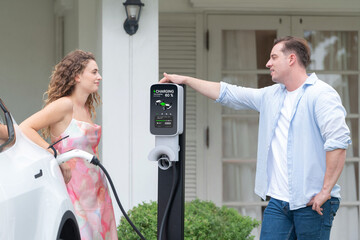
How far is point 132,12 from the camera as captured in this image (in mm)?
5285

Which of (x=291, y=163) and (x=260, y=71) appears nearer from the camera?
(x=291, y=163)

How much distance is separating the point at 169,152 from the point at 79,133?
26.0 inches

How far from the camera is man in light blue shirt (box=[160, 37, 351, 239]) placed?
11.6ft

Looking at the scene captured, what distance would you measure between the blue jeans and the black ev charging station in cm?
49

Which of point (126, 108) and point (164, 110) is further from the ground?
point (126, 108)

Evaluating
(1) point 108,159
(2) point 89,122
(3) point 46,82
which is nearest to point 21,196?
(2) point 89,122

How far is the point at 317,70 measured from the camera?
7.00 m

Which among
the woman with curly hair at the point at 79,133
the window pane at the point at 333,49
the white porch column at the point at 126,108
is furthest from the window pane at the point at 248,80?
the woman with curly hair at the point at 79,133

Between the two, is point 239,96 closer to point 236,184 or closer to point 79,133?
point 79,133

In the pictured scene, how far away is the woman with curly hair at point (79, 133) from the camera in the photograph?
3898 millimetres

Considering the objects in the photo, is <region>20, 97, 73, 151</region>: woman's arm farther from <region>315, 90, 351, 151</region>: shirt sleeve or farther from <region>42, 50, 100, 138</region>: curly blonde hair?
<region>315, 90, 351, 151</region>: shirt sleeve

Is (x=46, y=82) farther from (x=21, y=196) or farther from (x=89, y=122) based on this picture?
(x=21, y=196)

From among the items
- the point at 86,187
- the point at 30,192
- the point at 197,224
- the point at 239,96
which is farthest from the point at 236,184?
the point at 30,192

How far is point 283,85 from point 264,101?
145 mm
